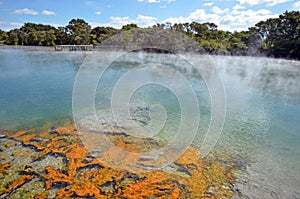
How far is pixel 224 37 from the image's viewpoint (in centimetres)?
4050

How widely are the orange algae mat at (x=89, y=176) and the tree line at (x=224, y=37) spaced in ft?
93.7

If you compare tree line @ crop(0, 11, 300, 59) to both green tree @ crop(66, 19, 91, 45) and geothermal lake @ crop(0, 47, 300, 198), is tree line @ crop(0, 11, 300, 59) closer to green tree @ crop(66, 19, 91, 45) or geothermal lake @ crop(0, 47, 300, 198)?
green tree @ crop(66, 19, 91, 45)

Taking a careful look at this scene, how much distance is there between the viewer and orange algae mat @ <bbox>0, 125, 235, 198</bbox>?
376cm

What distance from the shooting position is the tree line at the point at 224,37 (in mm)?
32969

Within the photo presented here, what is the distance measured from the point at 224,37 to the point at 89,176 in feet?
138

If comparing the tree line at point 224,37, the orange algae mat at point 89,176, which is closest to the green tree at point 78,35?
the tree line at point 224,37

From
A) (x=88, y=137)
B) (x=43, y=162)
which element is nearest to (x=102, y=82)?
(x=88, y=137)

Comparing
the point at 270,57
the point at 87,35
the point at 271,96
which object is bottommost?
the point at 271,96

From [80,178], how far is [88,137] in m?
1.77

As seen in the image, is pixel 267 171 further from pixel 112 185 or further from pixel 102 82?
pixel 102 82

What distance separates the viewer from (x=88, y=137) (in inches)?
227

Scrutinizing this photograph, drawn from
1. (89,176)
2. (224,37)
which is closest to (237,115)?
(89,176)

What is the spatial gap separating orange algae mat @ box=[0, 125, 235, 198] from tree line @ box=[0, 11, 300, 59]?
28.5 metres

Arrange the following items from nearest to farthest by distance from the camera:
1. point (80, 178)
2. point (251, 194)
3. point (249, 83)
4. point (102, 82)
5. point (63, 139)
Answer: point (251, 194)
point (80, 178)
point (63, 139)
point (102, 82)
point (249, 83)
